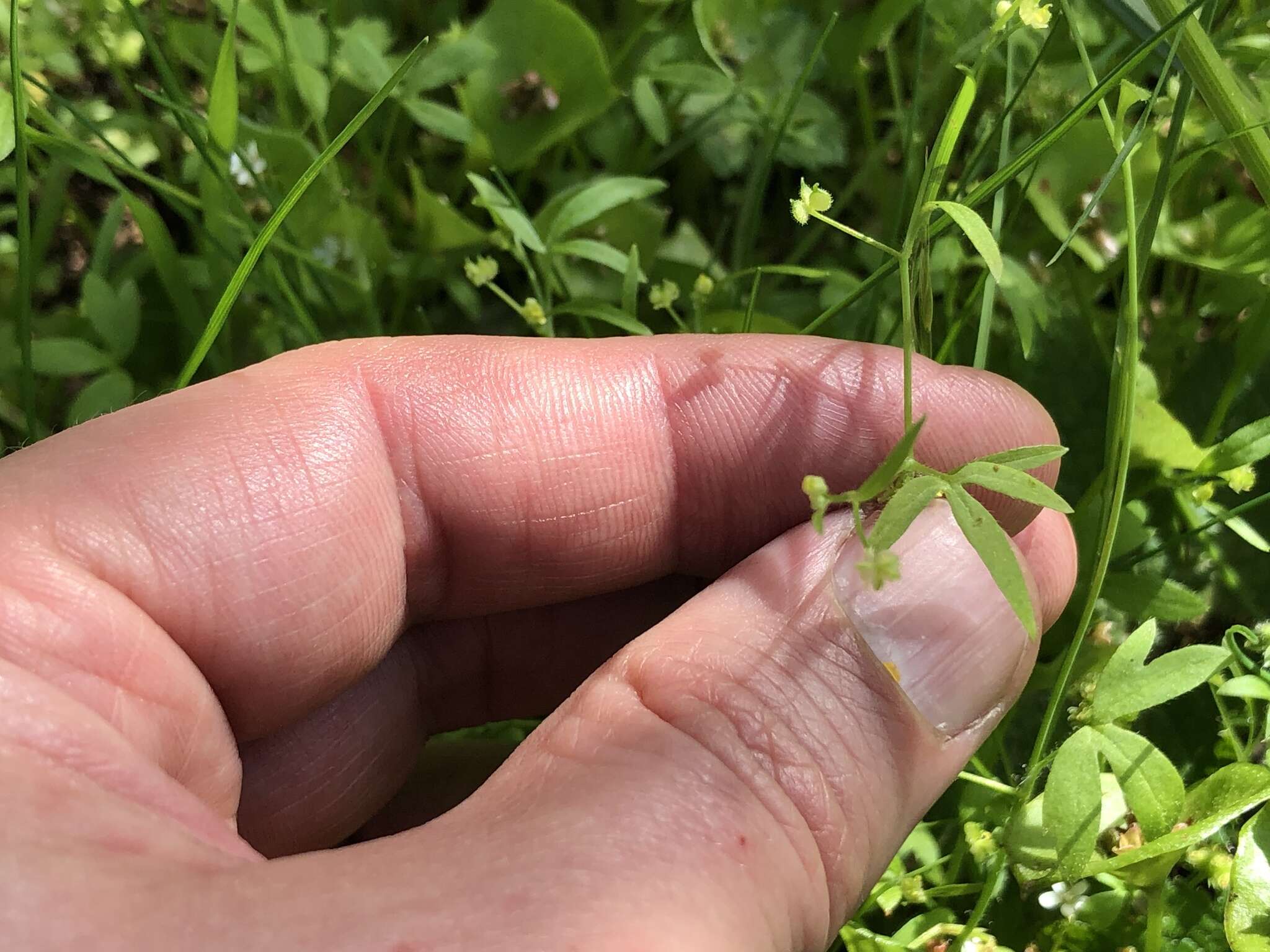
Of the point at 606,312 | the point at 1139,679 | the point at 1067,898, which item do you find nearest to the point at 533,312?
the point at 606,312

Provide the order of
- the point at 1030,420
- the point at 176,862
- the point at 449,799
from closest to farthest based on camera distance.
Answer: the point at 176,862, the point at 1030,420, the point at 449,799

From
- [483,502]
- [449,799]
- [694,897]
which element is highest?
[483,502]

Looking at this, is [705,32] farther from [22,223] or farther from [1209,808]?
[1209,808]

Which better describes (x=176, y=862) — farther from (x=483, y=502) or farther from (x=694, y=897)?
(x=483, y=502)

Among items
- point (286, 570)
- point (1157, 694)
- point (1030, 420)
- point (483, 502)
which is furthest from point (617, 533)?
point (1157, 694)

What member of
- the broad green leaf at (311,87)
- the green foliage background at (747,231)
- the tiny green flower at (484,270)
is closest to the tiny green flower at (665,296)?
the green foliage background at (747,231)

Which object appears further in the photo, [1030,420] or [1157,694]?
[1030,420]

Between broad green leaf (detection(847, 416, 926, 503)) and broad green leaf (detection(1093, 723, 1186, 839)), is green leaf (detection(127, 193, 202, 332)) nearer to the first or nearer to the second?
broad green leaf (detection(847, 416, 926, 503))
